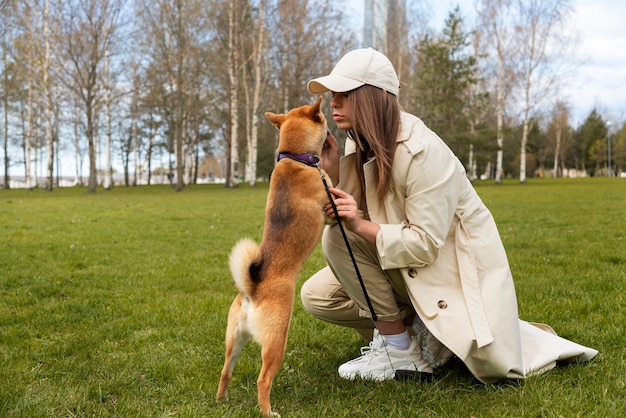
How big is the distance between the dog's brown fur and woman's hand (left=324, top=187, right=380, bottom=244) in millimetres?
59

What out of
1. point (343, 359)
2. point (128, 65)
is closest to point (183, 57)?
point (128, 65)

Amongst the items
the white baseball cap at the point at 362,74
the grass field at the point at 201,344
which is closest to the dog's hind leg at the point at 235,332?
the grass field at the point at 201,344

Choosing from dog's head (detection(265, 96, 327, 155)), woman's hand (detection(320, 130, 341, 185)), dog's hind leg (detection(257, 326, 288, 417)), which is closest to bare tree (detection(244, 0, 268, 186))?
woman's hand (detection(320, 130, 341, 185))

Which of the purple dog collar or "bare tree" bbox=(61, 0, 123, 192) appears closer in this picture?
the purple dog collar

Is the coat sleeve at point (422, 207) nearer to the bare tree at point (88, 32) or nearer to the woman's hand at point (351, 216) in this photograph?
the woman's hand at point (351, 216)

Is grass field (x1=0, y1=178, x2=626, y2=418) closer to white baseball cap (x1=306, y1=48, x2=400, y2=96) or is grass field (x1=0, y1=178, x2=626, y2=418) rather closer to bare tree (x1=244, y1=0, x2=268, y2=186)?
white baseball cap (x1=306, y1=48, x2=400, y2=96)

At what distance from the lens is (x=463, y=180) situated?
9.32 ft

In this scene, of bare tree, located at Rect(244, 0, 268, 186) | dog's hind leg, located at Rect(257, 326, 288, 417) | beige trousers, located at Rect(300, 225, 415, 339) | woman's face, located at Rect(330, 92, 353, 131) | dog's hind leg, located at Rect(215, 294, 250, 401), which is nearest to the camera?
dog's hind leg, located at Rect(257, 326, 288, 417)

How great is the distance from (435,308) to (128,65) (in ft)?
103

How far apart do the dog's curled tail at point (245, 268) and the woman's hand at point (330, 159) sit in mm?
920

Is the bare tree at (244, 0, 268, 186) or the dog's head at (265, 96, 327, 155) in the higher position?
the bare tree at (244, 0, 268, 186)

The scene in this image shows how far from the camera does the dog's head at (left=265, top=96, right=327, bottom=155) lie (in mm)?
2857

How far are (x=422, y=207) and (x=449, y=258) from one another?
362 mm

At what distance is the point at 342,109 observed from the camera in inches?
112
